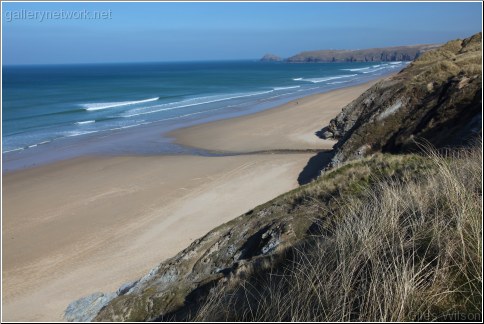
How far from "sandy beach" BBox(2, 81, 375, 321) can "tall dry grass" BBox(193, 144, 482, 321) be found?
6.84 meters

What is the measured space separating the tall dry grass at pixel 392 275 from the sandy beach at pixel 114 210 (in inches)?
269

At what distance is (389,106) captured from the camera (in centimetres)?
1575

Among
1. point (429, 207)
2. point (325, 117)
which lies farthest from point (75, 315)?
point (325, 117)

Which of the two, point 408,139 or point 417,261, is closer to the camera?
point 417,261

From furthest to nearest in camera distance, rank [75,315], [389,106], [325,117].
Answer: [325,117], [389,106], [75,315]

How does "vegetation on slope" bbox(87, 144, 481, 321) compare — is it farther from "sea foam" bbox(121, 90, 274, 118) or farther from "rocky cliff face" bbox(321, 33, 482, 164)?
"sea foam" bbox(121, 90, 274, 118)

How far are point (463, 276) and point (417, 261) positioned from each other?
359 millimetres

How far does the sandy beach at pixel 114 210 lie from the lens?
10250 millimetres

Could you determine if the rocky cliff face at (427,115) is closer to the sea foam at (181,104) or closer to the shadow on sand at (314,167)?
the shadow on sand at (314,167)

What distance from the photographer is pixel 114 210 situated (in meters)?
14.8

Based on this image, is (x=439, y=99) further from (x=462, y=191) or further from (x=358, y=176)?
(x=462, y=191)

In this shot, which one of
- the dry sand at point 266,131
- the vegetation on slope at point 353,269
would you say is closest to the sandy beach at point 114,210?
the dry sand at point 266,131

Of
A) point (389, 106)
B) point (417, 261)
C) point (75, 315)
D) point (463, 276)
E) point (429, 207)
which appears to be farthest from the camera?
point (389, 106)

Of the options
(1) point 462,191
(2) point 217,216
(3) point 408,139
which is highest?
(1) point 462,191
